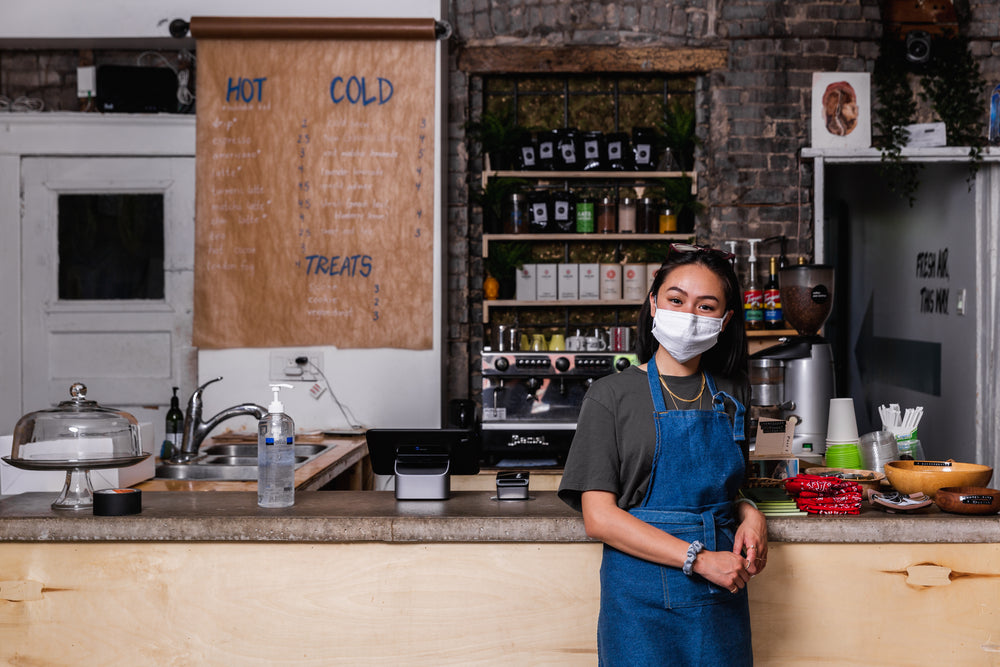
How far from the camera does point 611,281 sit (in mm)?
4227

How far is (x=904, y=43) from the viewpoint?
13.7 feet

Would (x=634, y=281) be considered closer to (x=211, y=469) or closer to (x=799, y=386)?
(x=799, y=386)

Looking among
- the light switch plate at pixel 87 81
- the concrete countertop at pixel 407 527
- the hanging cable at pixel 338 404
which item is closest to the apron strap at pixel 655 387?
the concrete countertop at pixel 407 527

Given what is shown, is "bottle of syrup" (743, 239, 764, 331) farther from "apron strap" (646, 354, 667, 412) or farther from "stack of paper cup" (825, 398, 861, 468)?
"apron strap" (646, 354, 667, 412)

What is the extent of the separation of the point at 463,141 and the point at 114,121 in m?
1.71

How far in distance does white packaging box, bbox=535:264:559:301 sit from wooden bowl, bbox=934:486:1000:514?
8.56 ft

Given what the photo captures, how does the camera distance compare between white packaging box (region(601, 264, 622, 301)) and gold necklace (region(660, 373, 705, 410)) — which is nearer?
gold necklace (region(660, 373, 705, 410))

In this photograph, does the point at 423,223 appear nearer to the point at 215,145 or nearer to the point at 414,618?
the point at 215,145

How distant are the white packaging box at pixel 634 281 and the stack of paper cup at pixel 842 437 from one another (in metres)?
1.92

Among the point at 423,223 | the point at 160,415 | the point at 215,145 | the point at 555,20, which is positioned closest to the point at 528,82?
the point at 555,20

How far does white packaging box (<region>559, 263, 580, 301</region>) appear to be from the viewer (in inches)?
166

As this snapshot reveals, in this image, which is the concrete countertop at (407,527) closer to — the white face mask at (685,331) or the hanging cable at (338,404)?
the white face mask at (685,331)

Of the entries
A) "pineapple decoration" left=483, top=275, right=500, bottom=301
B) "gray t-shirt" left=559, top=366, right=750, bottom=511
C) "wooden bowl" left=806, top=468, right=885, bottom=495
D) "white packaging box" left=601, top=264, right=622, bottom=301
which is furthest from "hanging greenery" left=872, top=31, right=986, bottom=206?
"gray t-shirt" left=559, top=366, right=750, bottom=511

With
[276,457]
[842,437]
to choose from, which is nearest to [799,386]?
[842,437]
